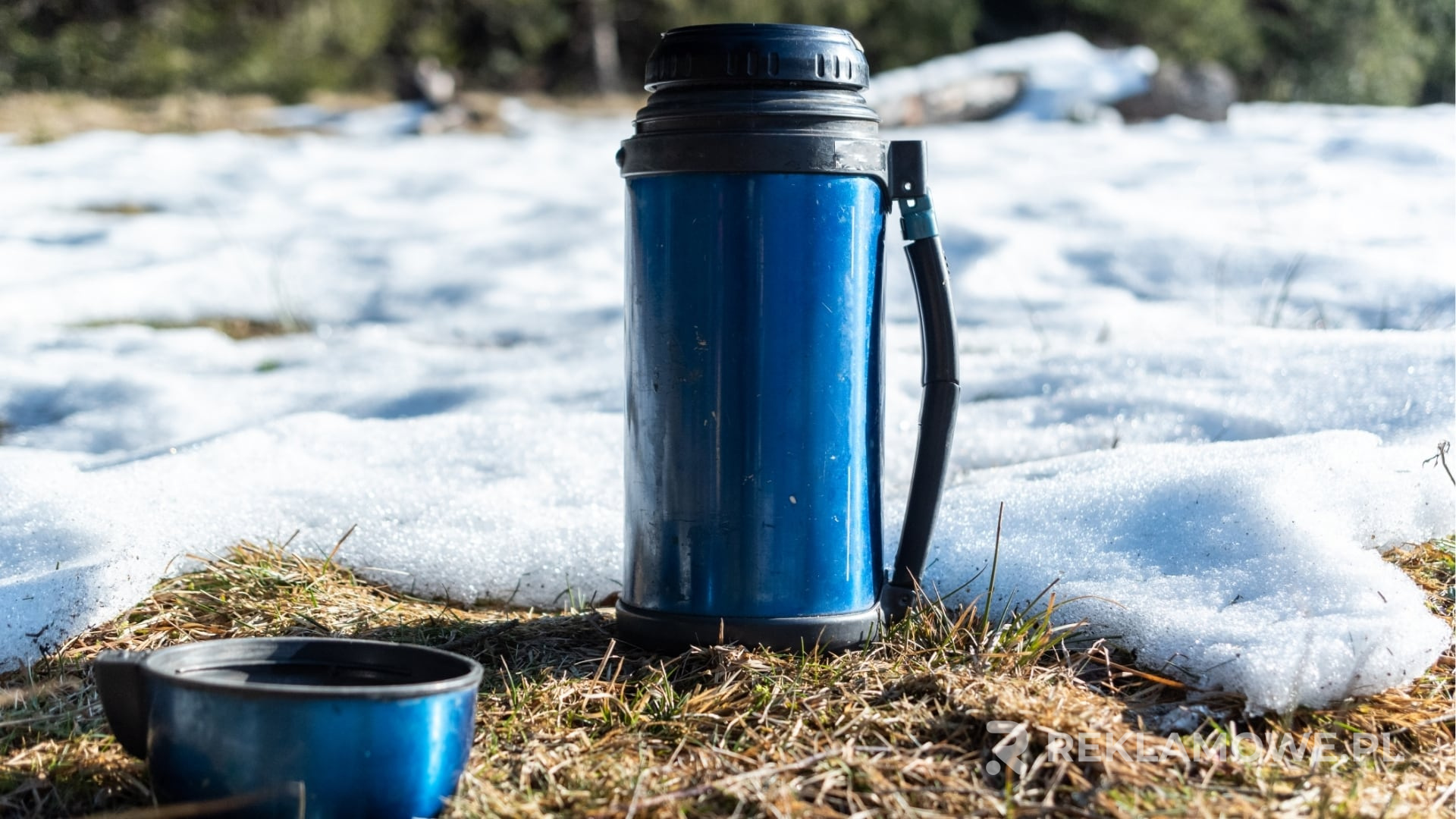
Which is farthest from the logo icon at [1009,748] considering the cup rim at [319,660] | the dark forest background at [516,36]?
the dark forest background at [516,36]

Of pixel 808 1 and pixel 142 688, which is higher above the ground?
pixel 808 1

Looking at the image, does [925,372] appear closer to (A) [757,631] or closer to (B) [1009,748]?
(A) [757,631]

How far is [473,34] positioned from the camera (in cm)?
1748

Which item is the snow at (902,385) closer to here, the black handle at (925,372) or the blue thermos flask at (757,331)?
the black handle at (925,372)

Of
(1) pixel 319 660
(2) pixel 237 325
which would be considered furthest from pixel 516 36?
(1) pixel 319 660

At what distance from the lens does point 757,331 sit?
1.72 m

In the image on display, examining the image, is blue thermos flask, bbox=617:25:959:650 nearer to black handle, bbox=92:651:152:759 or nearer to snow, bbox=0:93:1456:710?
snow, bbox=0:93:1456:710

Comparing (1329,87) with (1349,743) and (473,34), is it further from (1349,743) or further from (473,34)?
(1349,743)

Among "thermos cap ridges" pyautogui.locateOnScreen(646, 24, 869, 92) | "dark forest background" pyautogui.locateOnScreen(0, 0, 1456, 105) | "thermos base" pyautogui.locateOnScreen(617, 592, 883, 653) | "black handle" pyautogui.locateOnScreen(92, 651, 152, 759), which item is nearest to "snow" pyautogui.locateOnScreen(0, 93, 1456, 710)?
"thermos base" pyautogui.locateOnScreen(617, 592, 883, 653)

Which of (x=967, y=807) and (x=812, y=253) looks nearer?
(x=967, y=807)

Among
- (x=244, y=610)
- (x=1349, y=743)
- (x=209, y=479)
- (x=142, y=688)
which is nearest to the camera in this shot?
(x=142, y=688)

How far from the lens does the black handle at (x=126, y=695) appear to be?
133 centimetres

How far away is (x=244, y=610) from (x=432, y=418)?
1.02 metres

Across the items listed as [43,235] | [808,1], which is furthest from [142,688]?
[808,1]
